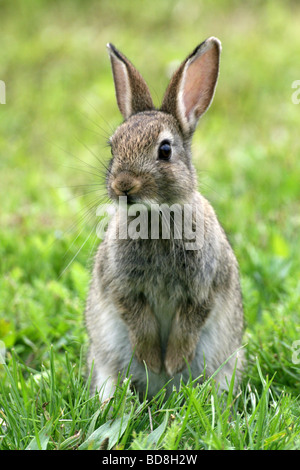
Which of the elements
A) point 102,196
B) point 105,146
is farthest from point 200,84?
point 102,196

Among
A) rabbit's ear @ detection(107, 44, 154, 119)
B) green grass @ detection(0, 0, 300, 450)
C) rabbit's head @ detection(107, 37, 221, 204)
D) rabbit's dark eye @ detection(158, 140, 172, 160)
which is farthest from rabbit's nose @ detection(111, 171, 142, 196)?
rabbit's ear @ detection(107, 44, 154, 119)

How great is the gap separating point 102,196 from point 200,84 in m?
0.95

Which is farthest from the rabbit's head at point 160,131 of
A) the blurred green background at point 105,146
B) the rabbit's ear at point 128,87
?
the blurred green background at point 105,146

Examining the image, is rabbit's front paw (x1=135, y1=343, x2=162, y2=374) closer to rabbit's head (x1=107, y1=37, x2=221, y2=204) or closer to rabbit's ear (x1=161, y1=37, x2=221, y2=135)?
rabbit's head (x1=107, y1=37, x2=221, y2=204)

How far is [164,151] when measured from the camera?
13.2 ft

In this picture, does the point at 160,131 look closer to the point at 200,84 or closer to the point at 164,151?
the point at 164,151

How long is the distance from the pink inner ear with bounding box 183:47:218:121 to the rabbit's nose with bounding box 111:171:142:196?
35.9 inches

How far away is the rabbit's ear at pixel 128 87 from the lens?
14.5 feet

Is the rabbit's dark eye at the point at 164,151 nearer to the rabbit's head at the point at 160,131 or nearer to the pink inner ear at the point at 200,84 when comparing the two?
the rabbit's head at the point at 160,131

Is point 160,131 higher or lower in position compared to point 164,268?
higher
